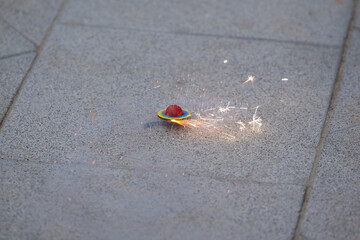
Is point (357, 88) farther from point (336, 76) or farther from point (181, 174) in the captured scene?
point (181, 174)

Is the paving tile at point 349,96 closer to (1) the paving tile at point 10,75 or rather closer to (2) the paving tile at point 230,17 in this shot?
(2) the paving tile at point 230,17

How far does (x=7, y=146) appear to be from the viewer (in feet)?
9.87

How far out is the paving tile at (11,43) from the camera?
12.7 ft

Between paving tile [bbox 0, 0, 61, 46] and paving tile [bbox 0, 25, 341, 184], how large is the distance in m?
0.20

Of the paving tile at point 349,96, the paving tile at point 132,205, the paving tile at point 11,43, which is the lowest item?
the paving tile at point 132,205

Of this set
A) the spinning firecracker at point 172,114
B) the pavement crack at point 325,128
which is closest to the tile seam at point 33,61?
the spinning firecracker at point 172,114

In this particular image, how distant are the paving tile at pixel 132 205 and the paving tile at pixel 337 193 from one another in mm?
121

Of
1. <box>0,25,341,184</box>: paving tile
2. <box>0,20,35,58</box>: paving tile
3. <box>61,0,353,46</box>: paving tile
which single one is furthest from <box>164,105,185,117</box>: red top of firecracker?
<box>0,20,35,58</box>: paving tile

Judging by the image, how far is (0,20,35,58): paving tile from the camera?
388 centimetres

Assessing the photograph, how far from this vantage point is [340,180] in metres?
2.80

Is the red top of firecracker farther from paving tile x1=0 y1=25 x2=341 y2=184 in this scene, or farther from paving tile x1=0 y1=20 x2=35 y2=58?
paving tile x1=0 y1=20 x2=35 y2=58

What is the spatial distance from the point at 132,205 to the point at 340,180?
4.64 feet

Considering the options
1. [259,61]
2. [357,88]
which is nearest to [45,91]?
[259,61]

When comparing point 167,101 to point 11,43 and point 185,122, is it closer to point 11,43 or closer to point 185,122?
point 185,122
